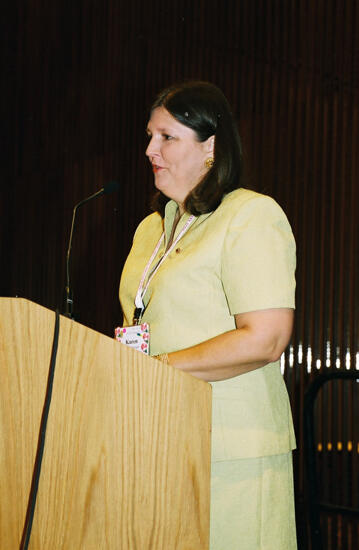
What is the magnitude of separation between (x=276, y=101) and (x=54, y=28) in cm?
161

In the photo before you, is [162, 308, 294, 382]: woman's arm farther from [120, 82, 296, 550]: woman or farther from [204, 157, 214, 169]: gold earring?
[204, 157, 214, 169]: gold earring

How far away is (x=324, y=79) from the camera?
3844 mm

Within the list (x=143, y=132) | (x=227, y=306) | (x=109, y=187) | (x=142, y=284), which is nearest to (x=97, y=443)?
(x=227, y=306)

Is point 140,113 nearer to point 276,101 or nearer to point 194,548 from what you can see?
point 276,101

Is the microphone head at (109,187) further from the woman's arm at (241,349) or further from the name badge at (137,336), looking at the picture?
the woman's arm at (241,349)

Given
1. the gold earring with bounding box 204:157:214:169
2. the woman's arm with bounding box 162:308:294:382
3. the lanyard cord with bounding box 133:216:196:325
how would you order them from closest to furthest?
the woman's arm with bounding box 162:308:294:382
the lanyard cord with bounding box 133:216:196:325
the gold earring with bounding box 204:157:214:169

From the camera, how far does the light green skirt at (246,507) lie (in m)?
1.37

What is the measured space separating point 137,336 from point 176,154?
521 millimetres

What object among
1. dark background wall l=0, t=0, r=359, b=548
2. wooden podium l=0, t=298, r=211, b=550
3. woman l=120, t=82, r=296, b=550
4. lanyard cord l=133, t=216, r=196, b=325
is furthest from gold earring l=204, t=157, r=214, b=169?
dark background wall l=0, t=0, r=359, b=548

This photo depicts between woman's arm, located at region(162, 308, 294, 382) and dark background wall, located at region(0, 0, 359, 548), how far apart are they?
2.33 meters

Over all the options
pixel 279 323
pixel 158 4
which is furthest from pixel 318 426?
pixel 158 4

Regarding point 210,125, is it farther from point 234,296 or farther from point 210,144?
point 234,296

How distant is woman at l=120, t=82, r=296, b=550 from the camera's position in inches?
54.3

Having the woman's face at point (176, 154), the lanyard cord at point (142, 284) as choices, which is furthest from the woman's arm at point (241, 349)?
the woman's face at point (176, 154)
